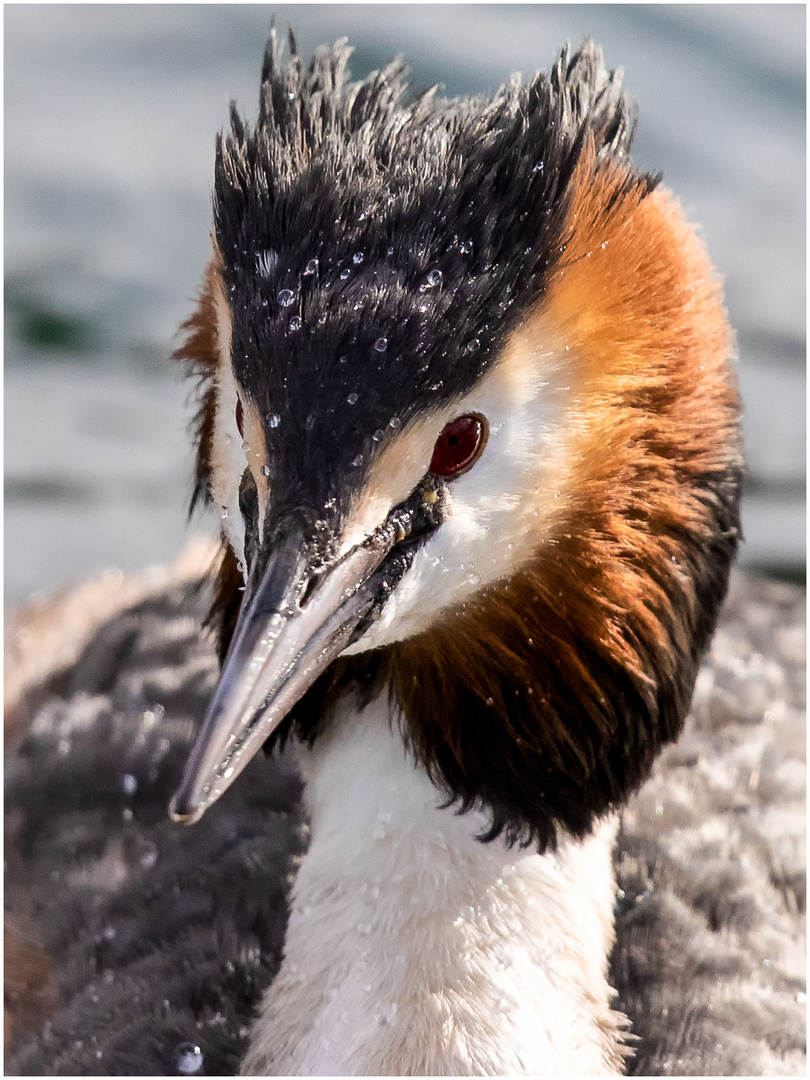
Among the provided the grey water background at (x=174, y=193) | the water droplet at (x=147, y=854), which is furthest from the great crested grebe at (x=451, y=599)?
the grey water background at (x=174, y=193)

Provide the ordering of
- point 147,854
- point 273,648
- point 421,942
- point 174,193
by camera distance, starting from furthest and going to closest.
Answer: point 174,193, point 147,854, point 421,942, point 273,648

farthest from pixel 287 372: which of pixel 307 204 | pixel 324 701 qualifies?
pixel 324 701

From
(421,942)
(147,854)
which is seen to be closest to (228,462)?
(421,942)

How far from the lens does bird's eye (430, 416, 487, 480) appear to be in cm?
221

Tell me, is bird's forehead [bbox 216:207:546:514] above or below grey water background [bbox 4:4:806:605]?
above

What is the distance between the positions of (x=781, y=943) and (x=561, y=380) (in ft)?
5.14

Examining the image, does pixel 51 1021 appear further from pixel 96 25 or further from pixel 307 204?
pixel 96 25

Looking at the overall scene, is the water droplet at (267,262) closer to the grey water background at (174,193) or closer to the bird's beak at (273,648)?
the bird's beak at (273,648)

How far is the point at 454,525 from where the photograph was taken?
2.25m

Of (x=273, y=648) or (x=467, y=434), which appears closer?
(x=273, y=648)

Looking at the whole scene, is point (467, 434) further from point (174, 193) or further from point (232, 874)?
point (174, 193)

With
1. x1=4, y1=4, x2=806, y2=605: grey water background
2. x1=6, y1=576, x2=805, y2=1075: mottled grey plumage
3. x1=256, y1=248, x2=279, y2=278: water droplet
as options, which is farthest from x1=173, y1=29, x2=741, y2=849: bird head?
x1=4, y1=4, x2=806, y2=605: grey water background

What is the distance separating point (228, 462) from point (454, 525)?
0.41 metres

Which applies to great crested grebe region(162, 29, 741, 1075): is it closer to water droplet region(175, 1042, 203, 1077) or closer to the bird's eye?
the bird's eye
